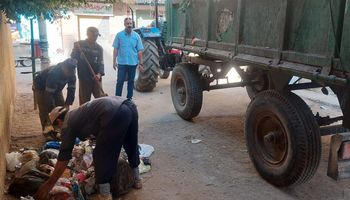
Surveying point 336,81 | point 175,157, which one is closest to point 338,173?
point 336,81

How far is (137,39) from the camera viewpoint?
7.50 m

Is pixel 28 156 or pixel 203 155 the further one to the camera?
pixel 203 155

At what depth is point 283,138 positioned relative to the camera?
392 centimetres

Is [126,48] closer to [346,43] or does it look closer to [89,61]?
[89,61]

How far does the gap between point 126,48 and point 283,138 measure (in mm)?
4238

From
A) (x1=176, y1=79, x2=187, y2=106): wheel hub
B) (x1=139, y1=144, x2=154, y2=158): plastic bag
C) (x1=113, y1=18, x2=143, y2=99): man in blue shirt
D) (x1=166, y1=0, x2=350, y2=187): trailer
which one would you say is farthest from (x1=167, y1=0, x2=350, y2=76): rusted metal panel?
(x1=113, y1=18, x2=143, y2=99): man in blue shirt

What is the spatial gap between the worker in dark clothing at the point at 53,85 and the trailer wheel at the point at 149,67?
3151 mm

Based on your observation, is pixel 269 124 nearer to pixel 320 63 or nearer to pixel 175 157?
pixel 320 63

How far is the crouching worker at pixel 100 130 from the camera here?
10.8ft

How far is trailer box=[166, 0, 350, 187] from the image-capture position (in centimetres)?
311

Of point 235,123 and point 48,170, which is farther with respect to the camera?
point 235,123

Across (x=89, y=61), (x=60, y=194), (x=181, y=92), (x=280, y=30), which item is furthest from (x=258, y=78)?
(x=60, y=194)

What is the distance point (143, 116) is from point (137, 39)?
1639mm

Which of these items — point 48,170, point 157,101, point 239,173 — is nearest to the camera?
point 48,170
